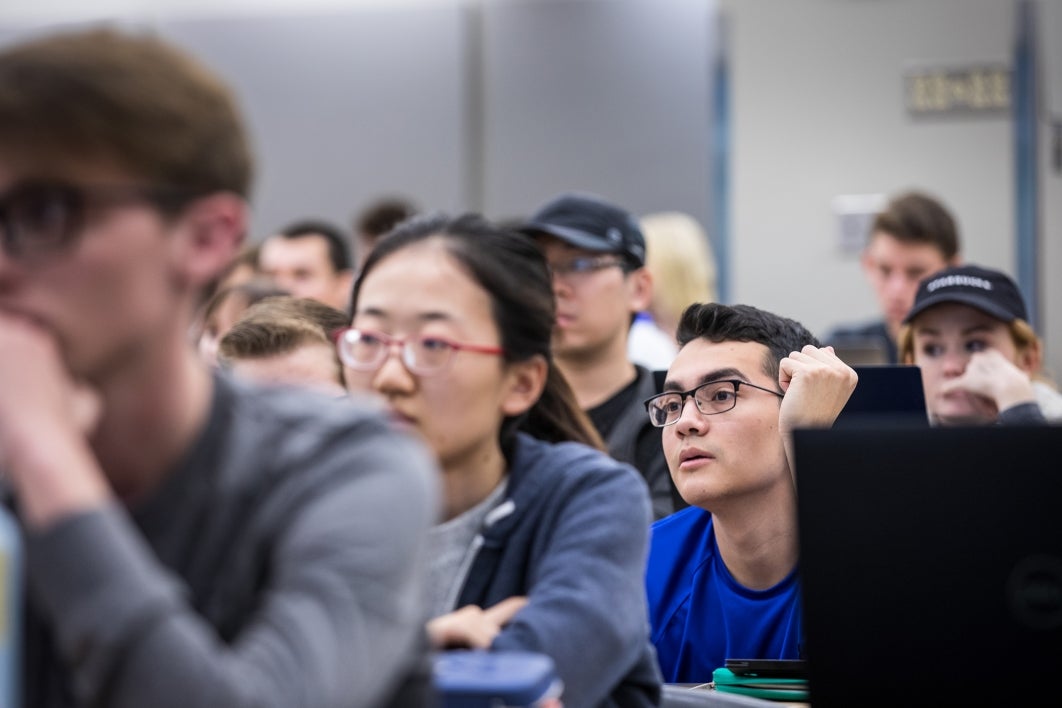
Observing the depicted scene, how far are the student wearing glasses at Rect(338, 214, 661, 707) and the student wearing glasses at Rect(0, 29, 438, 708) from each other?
46 centimetres

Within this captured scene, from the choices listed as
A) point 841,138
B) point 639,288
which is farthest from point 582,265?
point 841,138

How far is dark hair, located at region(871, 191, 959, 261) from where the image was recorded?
4352 mm

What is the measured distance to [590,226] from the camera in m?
3.20

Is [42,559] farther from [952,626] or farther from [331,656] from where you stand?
[952,626]

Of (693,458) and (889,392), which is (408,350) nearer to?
(693,458)

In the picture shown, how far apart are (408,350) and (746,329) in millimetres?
789

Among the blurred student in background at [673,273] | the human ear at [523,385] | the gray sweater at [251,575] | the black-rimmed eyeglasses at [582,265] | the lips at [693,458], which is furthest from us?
the blurred student in background at [673,273]

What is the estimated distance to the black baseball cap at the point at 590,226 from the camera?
3.15 metres

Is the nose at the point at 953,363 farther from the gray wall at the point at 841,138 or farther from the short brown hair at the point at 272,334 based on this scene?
the gray wall at the point at 841,138

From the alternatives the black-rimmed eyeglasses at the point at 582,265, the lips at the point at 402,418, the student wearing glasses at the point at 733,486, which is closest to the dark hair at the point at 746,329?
the student wearing glasses at the point at 733,486

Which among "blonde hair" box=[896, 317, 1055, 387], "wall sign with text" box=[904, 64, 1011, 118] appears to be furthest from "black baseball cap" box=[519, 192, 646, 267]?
"wall sign with text" box=[904, 64, 1011, 118]

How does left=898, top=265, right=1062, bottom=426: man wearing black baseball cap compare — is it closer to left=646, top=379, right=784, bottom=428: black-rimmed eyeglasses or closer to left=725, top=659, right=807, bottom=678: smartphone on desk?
left=646, top=379, right=784, bottom=428: black-rimmed eyeglasses

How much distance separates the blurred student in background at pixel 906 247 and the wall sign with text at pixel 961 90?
1005mm

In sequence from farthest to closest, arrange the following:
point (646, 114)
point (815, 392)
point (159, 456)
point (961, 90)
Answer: point (646, 114), point (961, 90), point (815, 392), point (159, 456)
